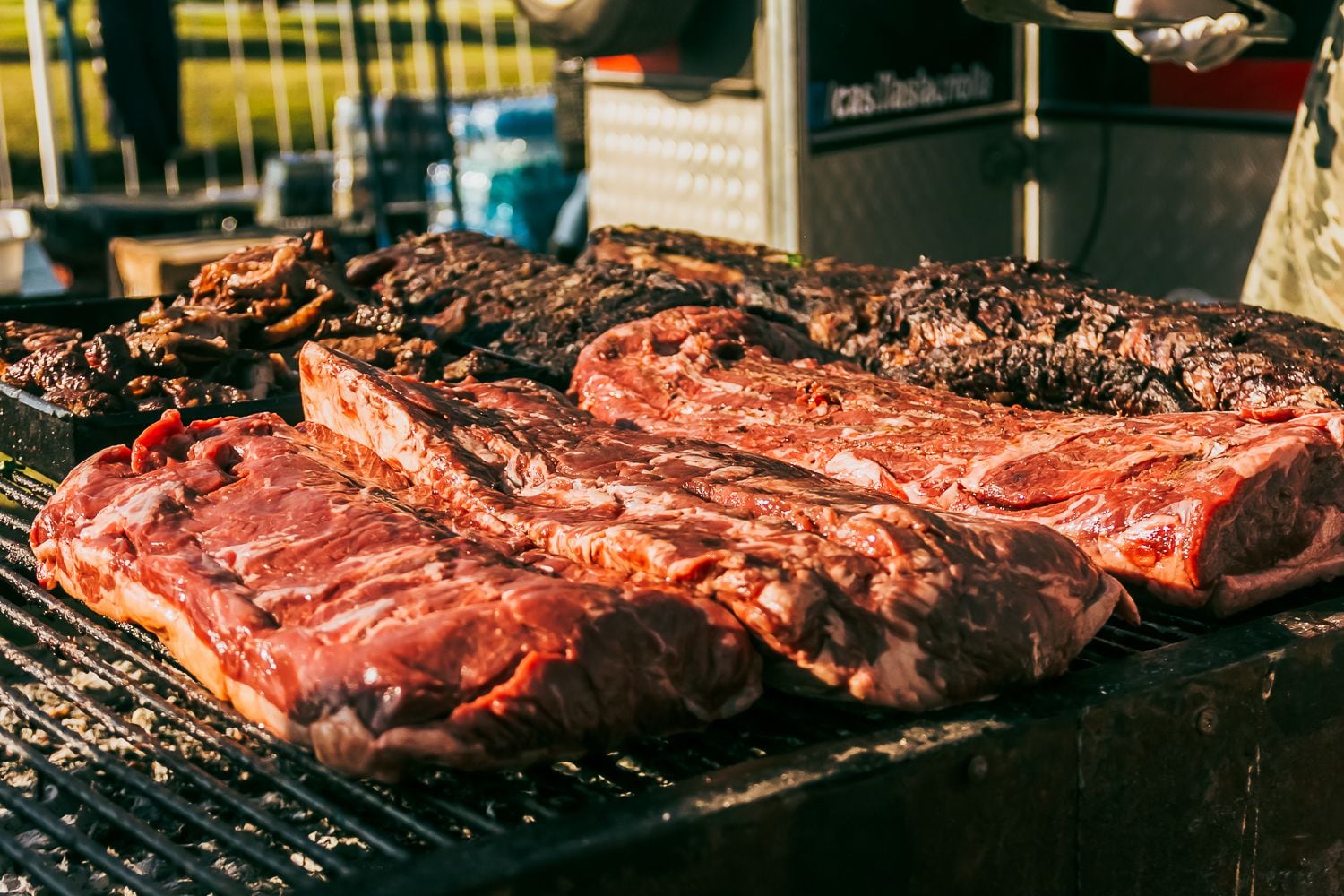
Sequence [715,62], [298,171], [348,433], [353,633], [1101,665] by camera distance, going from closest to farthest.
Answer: [353,633]
[1101,665]
[348,433]
[715,62]
[298,171]

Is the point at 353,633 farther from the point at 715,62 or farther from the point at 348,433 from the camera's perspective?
the point at 715,62

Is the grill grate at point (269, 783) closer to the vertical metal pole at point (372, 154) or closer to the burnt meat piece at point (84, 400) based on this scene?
the burnt meat piece at point (84, 400)

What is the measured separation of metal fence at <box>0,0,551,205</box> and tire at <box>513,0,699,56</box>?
27.2ft

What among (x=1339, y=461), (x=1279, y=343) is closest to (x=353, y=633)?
(x=1339, y=461)

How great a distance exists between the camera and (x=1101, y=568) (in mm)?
3043

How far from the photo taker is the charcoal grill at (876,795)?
91.2 inches

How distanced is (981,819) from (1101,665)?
17.6 inches

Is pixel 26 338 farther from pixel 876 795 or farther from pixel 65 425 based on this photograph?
pixel 876 795

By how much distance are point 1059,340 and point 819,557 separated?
5.61ft

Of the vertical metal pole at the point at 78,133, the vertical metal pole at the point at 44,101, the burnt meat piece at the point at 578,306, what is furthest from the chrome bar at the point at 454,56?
the burnt meat piece at the point at 578,306

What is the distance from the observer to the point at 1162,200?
7.79 meters

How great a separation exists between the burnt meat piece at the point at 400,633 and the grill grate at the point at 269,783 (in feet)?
0.27

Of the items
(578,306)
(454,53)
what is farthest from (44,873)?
(454,53)

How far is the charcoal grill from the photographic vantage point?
7.60ft
